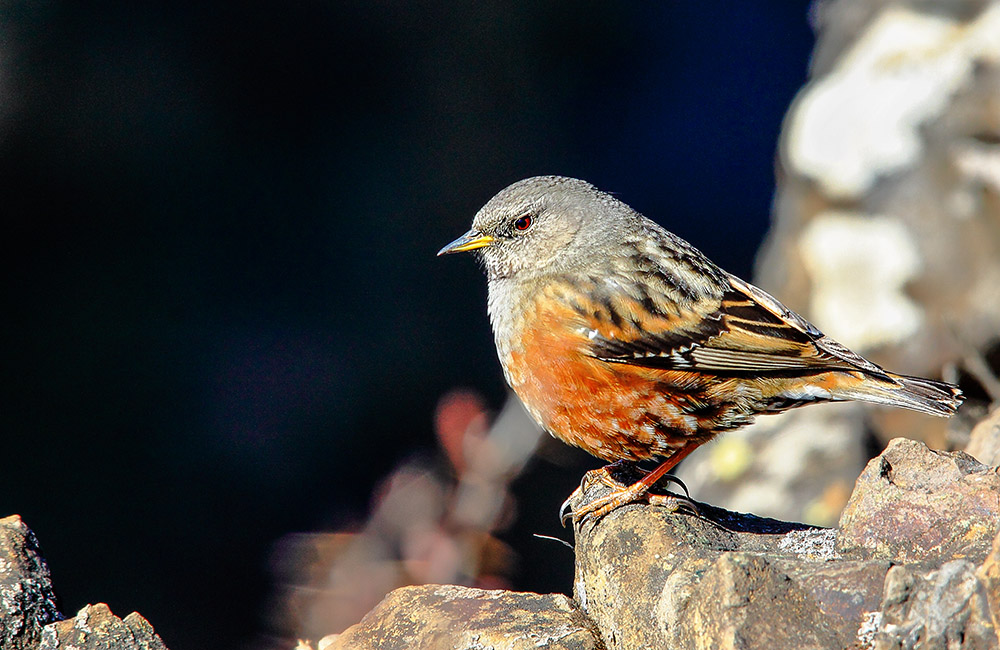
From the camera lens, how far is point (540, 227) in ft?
14.9

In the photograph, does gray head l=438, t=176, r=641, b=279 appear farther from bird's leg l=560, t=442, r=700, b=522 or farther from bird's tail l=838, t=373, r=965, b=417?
bird's tail l=838, t=373, r=965, b=417

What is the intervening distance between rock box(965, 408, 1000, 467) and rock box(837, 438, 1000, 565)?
784 millimetres

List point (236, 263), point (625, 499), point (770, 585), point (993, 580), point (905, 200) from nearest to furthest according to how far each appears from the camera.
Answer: point (993, 580), point (770, 585), point (625, 499), point (905, 200), point (236, 263)

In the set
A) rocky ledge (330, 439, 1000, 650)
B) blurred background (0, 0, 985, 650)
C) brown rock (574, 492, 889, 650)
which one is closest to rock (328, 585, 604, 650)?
rocky ledge (330, 439, 1000, 650)

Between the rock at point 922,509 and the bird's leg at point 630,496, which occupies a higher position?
the rock at point 922,509

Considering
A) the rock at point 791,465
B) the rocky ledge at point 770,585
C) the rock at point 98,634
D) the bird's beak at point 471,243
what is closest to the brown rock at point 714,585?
the rocky ledge at point 770,585

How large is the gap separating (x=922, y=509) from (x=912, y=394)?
100cm

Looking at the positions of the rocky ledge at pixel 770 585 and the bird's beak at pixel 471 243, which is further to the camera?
the bird's beak at pixel 471 243

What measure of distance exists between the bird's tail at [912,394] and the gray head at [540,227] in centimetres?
130

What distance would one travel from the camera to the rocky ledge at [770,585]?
2.24m

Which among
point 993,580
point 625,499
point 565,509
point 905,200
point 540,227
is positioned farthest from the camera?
A: point 905,200

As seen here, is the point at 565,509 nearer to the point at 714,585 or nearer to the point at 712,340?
the point at 712,340

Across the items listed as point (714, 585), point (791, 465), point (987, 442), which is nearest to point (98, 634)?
point (714, 585)

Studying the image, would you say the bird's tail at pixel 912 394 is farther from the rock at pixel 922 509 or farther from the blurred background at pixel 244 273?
the blurred background at pixel 244 273
